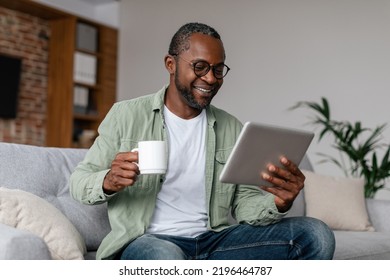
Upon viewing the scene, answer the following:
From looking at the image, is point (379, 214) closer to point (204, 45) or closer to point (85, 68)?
point (204, 45)

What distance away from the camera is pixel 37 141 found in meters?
6.59

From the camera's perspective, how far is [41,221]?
1.96 m

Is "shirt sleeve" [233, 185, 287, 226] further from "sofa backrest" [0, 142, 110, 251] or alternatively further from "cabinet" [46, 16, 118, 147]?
"cabinet" [46, 16, 118, 147]

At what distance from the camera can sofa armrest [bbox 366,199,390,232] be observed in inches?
138

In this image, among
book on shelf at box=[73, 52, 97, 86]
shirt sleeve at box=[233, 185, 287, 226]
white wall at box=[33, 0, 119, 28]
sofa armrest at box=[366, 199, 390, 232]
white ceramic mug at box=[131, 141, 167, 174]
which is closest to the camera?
white ceramic mug at box=[131, 141, 167, 174]

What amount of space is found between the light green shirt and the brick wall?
4.45m

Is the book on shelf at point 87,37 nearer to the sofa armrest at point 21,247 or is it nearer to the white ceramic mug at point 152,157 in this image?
the white ceramic mug at point 152,157

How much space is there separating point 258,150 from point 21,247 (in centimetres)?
66

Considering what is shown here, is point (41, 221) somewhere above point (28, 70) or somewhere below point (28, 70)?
below

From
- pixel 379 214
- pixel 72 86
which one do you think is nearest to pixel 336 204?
pixel 379 214

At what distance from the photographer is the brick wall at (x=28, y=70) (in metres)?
6.19

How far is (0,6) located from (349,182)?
411cm

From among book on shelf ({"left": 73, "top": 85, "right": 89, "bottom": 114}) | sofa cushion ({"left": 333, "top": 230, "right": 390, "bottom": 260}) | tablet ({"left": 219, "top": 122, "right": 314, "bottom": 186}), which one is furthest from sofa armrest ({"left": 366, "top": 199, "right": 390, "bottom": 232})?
book on shelf ({"left": 73, "top": 85, "right": 89, "bottom": 114})
